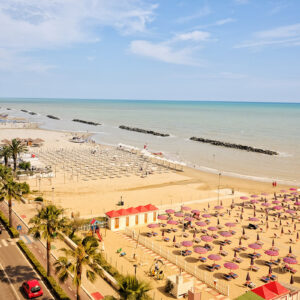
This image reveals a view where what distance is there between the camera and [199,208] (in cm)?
4778

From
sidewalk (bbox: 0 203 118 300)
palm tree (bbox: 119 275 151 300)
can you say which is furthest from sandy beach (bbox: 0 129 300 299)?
palm tree (bbox: 119 275 151 300)

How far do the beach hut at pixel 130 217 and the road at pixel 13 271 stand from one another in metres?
11.0

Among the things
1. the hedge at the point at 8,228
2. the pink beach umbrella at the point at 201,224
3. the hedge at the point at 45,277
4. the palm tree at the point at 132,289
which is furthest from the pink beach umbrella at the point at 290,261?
the hedge at the point at 8,228

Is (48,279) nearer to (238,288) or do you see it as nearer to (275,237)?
(238,288)

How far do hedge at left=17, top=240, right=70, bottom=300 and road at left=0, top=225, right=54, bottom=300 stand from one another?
335 mm

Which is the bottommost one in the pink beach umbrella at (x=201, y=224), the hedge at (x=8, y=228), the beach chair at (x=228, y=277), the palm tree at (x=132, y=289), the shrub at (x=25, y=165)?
the beach chair at (x=228, y=277)

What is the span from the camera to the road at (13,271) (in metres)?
23.6

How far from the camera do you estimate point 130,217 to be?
3925cm

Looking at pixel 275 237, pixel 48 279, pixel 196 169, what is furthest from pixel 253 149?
pixel 48 279

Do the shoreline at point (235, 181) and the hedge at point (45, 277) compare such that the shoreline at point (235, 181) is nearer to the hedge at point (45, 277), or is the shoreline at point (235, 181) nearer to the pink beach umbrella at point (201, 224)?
the pink beach umbrella at point (201, 224)

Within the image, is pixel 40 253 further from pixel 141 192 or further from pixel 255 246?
pixel 141 192

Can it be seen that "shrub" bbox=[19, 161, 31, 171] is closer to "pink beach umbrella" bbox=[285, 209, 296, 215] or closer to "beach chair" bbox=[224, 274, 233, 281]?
"beach chair" bbox=[224, 274, 233, 281]

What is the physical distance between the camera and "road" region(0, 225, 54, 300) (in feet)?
77.3

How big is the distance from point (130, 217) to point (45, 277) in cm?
1509
